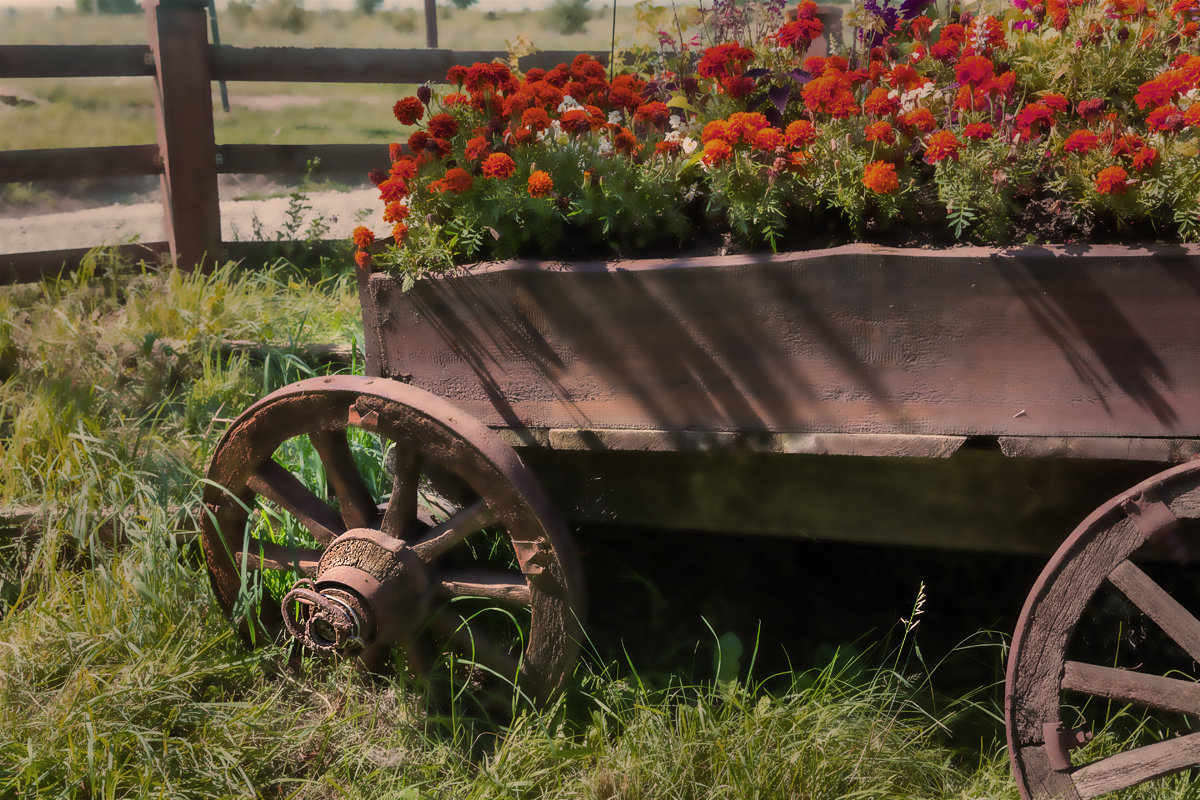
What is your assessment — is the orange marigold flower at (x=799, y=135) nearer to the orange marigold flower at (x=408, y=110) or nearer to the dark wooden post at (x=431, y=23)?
the orange marigold flower at (x=408, y=110)

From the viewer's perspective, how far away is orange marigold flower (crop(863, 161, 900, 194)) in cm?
161

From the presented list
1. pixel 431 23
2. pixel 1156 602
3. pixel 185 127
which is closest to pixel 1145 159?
pixel 1156 602

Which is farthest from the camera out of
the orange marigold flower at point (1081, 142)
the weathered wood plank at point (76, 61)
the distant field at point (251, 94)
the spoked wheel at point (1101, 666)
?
the distant field at point (251, 94)

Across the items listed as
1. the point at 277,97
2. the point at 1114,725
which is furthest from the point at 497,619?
the point at 277,97

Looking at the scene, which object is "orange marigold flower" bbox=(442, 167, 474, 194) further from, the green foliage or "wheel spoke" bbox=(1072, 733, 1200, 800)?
the green foliage

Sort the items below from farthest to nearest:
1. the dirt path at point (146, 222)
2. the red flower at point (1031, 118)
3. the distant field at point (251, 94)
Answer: the distant field at point (251, 94) < the dirt path at point (146, 222) < the red flower at point (1031, 118)

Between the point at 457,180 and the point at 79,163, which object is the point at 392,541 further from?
the point at 79,163

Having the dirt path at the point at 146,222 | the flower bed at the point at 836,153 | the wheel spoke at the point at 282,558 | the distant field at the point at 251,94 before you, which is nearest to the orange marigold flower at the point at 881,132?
the flower bed at the point at 836,153

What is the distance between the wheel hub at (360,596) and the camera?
1735 mm

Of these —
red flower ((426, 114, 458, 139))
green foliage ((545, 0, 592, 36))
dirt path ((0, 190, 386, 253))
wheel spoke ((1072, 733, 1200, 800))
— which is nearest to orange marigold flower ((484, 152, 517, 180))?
red flower ((426, 114, 458, 139))

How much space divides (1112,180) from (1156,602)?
27.2 inches

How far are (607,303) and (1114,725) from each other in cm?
146

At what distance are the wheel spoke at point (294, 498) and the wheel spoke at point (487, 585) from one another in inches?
10.6

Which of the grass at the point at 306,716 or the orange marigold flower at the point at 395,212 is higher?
the orange marigold flower at the point at 395,212
